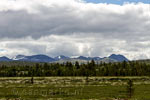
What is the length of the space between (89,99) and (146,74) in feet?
492

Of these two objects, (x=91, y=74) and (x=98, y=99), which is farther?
(x=91, y=74)

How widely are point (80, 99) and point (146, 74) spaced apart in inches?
5916

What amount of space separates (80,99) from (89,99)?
84.2 inches

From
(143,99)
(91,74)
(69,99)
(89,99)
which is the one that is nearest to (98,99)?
(89,99)

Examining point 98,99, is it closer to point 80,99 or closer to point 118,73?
point 80,99

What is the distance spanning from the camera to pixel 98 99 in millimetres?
57531

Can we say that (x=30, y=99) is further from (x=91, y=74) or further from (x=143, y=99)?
(x=91, y=74)

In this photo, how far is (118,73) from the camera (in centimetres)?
19950

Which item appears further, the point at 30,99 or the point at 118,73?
the point at 118,73

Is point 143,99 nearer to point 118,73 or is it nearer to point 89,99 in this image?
point 89,99

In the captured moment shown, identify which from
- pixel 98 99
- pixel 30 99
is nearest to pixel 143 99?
pixel 98 99

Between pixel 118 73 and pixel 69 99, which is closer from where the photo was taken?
pixel 69 99

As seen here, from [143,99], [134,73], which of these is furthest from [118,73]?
[143,99]

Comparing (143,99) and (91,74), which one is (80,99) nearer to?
(143,99)
